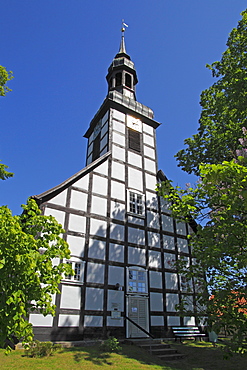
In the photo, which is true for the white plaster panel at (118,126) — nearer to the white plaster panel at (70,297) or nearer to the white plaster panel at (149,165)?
the white plaster panel at (149,165)

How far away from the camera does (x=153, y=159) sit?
65.8 ft

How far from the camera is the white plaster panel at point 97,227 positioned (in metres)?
14.3

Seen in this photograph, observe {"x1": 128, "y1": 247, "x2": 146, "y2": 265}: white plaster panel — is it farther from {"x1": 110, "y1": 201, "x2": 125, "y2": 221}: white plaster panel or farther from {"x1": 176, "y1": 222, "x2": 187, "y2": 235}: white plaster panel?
{"x1": 176, "y1": 222, "x2": 187, "y2": 235}: white plaster panel

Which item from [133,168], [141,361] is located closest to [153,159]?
[133,168]

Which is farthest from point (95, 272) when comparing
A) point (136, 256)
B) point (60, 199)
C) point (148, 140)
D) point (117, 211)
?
point (148, 140)

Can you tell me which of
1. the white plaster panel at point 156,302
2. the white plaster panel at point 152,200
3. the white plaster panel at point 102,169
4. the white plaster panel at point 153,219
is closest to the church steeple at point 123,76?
the white plaster panel at point 102,169

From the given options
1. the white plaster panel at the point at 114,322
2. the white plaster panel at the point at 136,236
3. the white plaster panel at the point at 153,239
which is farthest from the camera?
the white plaster panel at the point at 153,239

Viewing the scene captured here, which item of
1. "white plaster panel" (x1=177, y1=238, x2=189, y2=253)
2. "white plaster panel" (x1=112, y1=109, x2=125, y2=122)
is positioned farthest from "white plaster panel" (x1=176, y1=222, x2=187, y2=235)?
"white plaster panel" (x1=112, y1=109, x2=125, y2=122)

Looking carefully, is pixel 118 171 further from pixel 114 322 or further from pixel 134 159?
pixel 114 322

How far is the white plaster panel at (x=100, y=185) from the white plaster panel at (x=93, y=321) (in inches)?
262

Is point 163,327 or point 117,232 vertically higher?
point 117,232

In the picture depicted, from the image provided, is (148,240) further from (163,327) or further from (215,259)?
(215,259)

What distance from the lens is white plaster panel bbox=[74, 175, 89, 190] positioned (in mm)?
15034

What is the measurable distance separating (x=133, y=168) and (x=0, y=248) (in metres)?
13.4
